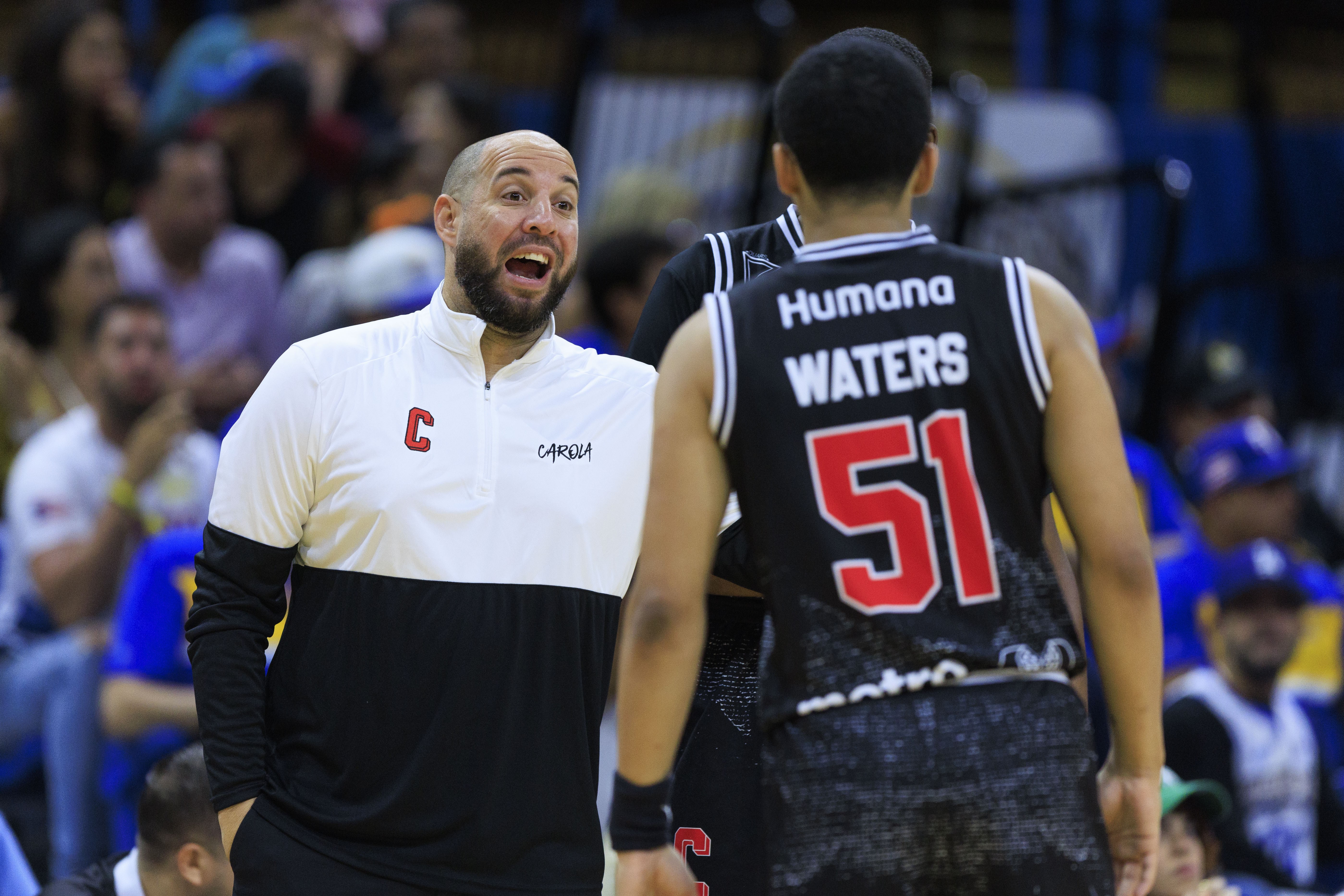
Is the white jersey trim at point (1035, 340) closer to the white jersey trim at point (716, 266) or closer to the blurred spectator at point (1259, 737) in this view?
the white jersey trim at point (716, 266)

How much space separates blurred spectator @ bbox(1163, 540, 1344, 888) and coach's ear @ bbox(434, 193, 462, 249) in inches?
146

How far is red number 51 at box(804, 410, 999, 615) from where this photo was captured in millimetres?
2576

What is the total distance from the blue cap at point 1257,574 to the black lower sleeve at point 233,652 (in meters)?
→ 4.53

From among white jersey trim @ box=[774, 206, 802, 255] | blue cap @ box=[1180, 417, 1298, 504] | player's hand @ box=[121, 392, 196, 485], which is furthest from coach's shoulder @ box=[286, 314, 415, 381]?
blue cap @ box=[1180, 417, 1298, 504]

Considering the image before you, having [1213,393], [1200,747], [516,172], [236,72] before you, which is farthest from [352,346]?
[1213,393]

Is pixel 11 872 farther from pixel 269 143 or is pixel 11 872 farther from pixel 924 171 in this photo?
pixel 269 143

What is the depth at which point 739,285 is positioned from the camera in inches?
107

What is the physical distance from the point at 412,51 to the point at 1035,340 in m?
7.30

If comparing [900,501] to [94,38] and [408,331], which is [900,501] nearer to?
[408,331]

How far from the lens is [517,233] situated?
11.2 ft

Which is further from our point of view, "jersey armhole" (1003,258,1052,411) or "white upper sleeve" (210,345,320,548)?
"white upper sleeve" (210,345,320,548)

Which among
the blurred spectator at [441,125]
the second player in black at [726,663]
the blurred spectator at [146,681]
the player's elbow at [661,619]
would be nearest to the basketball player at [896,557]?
the player's elbow at [661,619]

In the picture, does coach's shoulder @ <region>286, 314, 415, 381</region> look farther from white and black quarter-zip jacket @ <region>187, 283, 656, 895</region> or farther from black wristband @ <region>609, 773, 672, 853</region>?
black wristband @ <region>609, 773, 672, 853</region>

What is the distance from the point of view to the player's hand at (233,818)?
3176 mm
